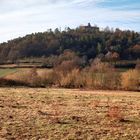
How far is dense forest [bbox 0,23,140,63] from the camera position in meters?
108

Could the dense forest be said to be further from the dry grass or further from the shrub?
the dry grass

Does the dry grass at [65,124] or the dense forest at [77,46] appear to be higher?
the dense forest at [77,46]

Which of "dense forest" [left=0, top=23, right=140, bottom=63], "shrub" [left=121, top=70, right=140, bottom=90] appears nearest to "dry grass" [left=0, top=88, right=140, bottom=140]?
"shrub" [left=121, top=70, right=140, bottom=90]

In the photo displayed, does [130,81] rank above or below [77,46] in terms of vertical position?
below

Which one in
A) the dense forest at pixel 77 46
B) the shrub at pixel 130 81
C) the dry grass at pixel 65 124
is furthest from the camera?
the dense forest at pixel 77 46

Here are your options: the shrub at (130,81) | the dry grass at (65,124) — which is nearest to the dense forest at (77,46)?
the shrub at (130,81)

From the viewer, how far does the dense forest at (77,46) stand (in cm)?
10831

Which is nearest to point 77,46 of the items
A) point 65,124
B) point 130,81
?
point 130,81

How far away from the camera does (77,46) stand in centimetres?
11594

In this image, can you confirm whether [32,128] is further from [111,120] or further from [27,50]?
[27,50]

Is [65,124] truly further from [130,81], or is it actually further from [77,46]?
[77,46]

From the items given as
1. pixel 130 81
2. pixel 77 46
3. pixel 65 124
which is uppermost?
pixel 77 46

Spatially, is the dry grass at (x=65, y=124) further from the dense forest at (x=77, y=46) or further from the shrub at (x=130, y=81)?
the dense forest at (x=77, y=46)

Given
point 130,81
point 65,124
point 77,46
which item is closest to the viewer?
point 65,124
